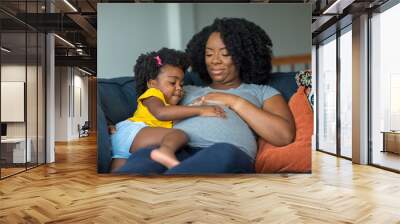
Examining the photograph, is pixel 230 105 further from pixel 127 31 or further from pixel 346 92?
pixel 346 92

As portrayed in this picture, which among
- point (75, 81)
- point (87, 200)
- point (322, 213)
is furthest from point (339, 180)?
point (75, 81)

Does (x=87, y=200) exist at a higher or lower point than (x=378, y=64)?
lower

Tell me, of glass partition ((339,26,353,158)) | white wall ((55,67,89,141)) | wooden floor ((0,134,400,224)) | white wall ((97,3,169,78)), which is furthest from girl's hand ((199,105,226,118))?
white wall ((55,67,89,141))

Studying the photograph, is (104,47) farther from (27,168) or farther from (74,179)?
(27,168)

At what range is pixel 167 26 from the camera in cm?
657

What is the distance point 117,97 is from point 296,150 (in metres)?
2.75

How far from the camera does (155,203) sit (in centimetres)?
488

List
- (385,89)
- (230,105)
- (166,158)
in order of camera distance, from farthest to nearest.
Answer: (385,89) → (230,105) → (166,158)

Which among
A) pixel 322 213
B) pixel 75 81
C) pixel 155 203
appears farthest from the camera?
pixel 75 81

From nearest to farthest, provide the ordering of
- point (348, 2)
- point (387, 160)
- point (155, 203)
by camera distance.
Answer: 1. point (155, 203)
2. point (348, 2)
3. point (387, 160)

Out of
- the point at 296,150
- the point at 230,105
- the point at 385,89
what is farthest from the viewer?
the point at 385,89

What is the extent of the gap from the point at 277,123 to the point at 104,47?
9.07 feet

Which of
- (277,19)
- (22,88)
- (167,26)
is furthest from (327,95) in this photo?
(22,88)

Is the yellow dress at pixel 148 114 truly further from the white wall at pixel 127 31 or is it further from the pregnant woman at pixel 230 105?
the white wall at pixel 127 31
